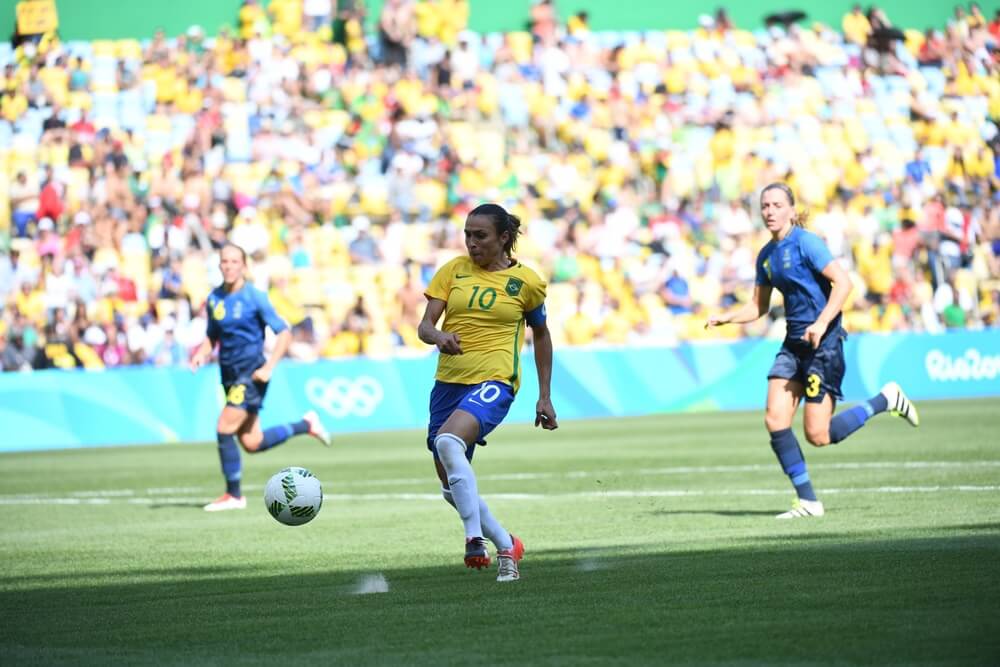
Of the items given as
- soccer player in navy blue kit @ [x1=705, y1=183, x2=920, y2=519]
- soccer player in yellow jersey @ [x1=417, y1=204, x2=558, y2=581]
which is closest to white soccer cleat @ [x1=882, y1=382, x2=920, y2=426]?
soccer player in navy blue kit @ [x1=705, y1=183, x2=920, y2=519]

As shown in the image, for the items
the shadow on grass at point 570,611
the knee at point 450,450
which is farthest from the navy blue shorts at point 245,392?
the knee at point 450,450

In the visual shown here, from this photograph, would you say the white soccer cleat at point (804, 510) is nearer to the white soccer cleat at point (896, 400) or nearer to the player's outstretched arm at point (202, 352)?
the white soccer cleat at point (896, 400)

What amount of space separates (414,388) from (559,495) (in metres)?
12.1

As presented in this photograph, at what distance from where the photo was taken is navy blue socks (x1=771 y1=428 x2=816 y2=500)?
12430 mm

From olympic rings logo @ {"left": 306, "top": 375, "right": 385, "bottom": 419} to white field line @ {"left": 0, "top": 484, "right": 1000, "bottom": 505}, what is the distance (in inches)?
375

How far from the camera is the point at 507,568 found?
9.07 m

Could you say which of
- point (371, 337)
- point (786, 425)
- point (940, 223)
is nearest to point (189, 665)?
point (786, 425)

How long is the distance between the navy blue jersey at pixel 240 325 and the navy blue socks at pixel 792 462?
536 cm

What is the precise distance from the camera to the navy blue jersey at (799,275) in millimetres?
12516

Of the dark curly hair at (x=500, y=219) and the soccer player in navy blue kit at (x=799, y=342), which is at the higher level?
the dark curly hair at (x=500, y=219)

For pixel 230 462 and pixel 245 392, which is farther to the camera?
pixel 245 392

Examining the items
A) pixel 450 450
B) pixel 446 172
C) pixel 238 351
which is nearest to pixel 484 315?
pixel 450 450

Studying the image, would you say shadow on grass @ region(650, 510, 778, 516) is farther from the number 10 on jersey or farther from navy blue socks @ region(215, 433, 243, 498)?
navy blue socks @ region(215, 433, 243, 498)

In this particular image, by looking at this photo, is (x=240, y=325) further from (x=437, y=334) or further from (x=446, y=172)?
(x=446, y=172)
